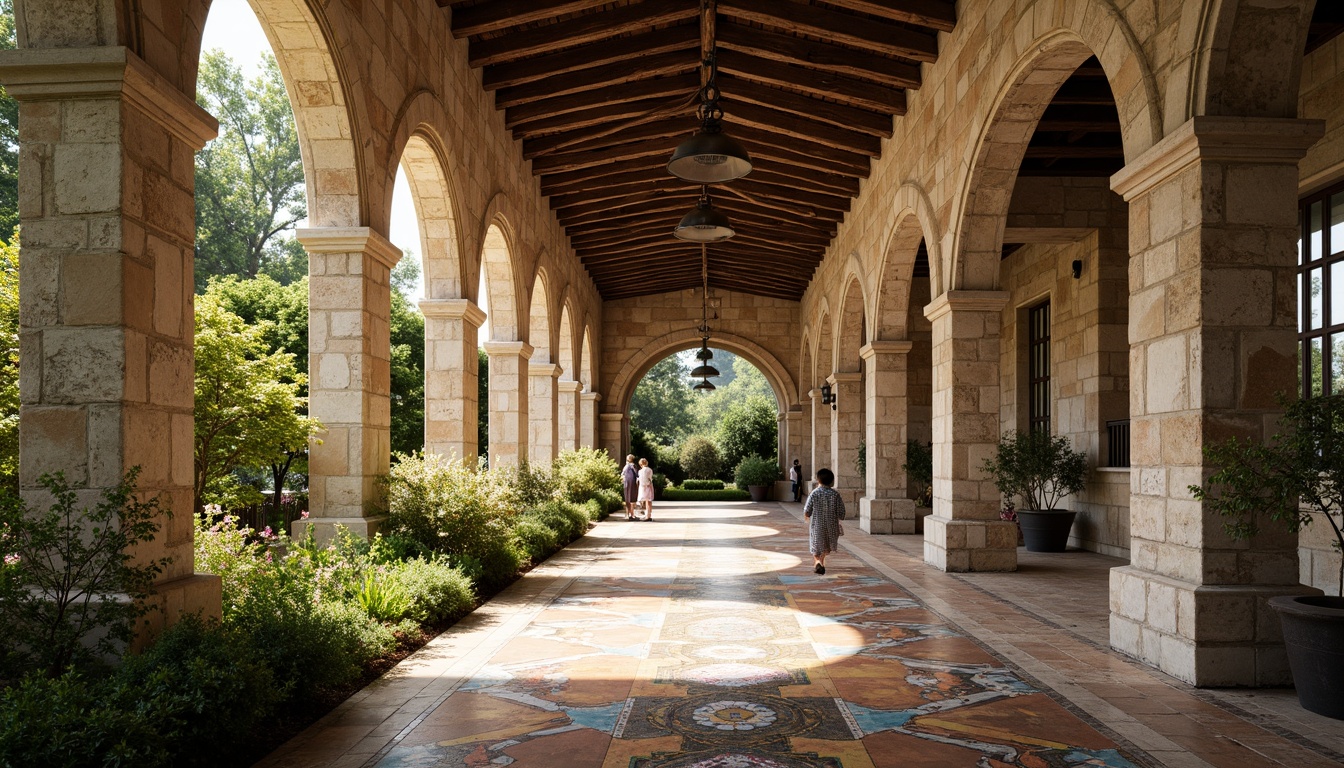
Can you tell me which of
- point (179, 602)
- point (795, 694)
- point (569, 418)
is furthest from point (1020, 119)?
point (569, 418)

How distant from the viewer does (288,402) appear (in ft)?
24.8

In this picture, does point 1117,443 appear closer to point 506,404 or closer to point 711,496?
point 506,404

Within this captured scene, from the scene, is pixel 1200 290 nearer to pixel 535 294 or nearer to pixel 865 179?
pixel 865 179

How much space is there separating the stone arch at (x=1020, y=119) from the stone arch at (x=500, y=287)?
226 inches

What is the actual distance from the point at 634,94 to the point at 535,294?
200 inches

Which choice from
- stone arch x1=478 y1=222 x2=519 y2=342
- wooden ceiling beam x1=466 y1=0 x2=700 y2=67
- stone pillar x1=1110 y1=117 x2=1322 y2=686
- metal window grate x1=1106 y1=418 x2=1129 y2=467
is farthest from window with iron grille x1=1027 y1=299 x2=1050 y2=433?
stone pillar x1=1110 y1=117 x2=1322 y2=686

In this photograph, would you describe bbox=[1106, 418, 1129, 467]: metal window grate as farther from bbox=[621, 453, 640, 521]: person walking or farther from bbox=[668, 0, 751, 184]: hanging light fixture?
bbox=[621, 453, 640, 521]: person walking

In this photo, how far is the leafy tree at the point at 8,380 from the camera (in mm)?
6387

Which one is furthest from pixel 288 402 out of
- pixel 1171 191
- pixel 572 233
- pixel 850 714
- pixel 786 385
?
pixel 786 385

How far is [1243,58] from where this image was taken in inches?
184

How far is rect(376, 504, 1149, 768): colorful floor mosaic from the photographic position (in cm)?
374

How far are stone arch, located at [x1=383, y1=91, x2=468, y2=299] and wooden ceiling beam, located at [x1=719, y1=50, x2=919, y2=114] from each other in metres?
3.44

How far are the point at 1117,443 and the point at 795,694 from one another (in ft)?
26.6

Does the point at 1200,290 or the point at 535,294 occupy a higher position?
the point at 535,294
